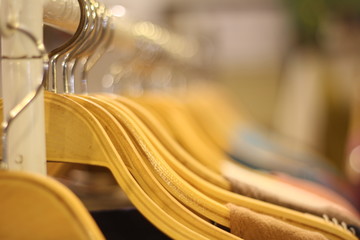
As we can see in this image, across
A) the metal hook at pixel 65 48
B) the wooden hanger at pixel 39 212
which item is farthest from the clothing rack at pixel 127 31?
the wooden hanger at pixel 39 212

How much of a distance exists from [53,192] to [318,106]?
206 cm

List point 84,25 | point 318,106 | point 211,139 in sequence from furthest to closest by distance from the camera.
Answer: point 318,106
point 211,139
point 84,25

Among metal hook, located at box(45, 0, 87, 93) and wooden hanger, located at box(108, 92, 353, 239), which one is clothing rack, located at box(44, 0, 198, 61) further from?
wooden hanger, located at box(108, 92, 353, 239)

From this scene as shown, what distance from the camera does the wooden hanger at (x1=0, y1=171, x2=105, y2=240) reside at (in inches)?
12.1

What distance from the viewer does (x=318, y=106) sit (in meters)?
2.21

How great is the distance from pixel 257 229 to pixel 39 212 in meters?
0.22

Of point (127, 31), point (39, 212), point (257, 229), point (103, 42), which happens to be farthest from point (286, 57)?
point (39, 212)

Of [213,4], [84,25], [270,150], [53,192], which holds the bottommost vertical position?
[270,150]

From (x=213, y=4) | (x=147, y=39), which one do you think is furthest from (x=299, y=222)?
(x=213, y=4)

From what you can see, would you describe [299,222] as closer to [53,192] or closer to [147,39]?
[53,192]

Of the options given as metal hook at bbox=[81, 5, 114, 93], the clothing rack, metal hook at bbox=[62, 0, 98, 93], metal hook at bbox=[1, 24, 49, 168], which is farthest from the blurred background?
metal hook at bbox=[1, 24, 49, 168]

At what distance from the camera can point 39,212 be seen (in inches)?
12.3

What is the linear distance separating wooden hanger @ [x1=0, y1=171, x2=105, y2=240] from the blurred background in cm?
130

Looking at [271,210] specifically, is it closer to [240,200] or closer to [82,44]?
[240,200]
